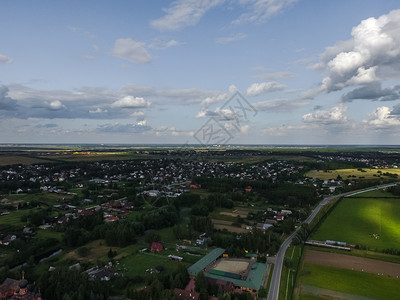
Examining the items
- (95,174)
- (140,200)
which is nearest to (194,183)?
(140,200)

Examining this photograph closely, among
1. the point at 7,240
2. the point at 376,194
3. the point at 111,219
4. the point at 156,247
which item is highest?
the point at 376,194

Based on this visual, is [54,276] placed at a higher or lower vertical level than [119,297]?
higher

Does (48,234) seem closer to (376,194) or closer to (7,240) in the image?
(7,240)

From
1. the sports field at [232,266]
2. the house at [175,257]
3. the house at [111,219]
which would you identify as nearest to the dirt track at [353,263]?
the sports field at [232,266]

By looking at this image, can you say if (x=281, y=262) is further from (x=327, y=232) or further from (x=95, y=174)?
(x=95, y=174)

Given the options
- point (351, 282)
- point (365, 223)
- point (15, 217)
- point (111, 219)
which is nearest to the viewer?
point (351, 282)

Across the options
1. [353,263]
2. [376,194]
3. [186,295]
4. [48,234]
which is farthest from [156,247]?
[376,194]
